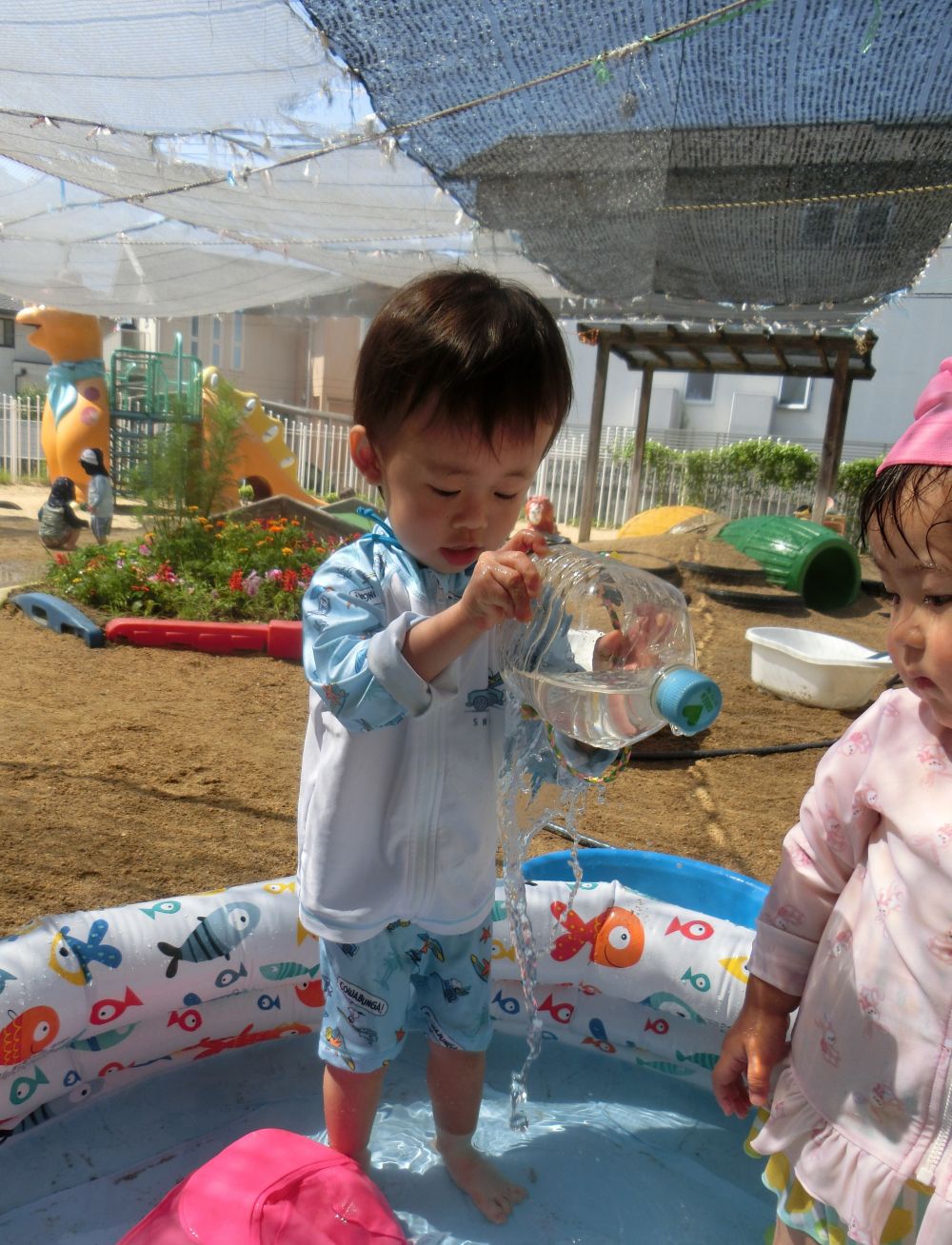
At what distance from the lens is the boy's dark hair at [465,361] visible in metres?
1.44

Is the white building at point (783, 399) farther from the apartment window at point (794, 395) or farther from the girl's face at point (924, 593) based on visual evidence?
the girl's face at point (924, 593)

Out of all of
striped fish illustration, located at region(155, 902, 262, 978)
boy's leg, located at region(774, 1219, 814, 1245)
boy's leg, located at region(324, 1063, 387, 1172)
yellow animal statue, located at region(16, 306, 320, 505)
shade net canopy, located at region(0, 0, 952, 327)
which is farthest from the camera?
yellow animal statue, located at region(16, 306, 320, 505)

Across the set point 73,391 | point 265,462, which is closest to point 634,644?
point 265,462

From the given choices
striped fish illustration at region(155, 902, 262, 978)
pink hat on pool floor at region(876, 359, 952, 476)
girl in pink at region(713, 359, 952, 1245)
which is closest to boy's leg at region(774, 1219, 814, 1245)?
girl in pink at region(713, 359, 952, 1245)

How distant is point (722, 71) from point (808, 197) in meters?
1.25

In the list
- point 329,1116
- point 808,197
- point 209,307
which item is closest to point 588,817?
point 329,1116

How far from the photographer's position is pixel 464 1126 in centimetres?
195

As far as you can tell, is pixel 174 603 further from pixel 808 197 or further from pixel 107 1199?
pixel 107 1199

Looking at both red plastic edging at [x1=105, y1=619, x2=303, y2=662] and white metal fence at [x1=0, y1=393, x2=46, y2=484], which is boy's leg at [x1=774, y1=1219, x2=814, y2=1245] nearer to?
red plastic edging at [x1=105, y1=619, x2=303, y2=662]

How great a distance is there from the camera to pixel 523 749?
172cm

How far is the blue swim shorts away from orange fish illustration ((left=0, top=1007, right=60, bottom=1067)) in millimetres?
569

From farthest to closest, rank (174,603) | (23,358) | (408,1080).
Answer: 1. (23,358)
2. (174,603)
3. (408,1080)

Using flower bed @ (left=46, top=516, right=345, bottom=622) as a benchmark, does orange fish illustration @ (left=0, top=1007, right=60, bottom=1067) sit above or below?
above

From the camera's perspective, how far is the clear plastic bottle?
1.61 meters
